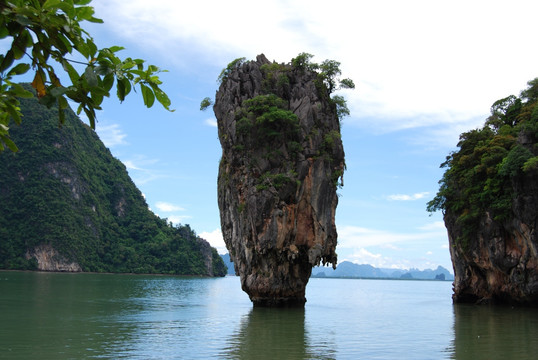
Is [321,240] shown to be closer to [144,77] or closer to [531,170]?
[531,170]

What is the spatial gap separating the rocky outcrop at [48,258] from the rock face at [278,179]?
76.0 m

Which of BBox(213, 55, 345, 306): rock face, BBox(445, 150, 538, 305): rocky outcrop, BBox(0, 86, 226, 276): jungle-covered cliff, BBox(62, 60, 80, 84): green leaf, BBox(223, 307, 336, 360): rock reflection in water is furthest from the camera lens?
BBox(0, 86, 226, 276): jungle-covered cliff

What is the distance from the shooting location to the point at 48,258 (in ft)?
302

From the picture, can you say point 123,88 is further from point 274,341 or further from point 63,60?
point 274,341

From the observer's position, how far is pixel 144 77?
8.25 feet

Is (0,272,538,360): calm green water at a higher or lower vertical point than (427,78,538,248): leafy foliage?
lower

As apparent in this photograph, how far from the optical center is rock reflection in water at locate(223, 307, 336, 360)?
44.9 feet

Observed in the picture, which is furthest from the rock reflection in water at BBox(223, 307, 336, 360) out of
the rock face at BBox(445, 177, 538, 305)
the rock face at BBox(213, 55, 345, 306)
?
the rock face at BBox(445, 177, 538, 305)

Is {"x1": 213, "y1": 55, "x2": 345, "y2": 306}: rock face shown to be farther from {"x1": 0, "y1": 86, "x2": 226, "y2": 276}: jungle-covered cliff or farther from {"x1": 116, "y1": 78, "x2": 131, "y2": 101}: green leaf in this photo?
{"x1": 0, "y1": 86, "x2": 226, "y2": 276}: jungle-covered cliff

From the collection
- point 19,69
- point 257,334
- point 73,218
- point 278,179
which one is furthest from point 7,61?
point 73,218

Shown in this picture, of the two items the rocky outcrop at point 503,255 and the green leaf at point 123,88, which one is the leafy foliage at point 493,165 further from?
the green leaf at point 123,88

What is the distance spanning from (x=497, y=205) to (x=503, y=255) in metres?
3.48

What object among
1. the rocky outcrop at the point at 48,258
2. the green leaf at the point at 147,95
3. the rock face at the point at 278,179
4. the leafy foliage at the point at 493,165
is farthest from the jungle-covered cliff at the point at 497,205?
the rocky outcrop at the point at 48,258

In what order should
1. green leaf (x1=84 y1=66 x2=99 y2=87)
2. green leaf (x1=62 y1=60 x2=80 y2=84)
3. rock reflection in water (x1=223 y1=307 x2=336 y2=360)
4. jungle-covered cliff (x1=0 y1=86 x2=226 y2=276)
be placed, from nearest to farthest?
green leaf (x1=84 y1=66 x2=99 y2=87), green leaf (x1=62 y1=60 x2=80 y2=84), rock reflection in water (x1=223 y1=307 x2=336 y2=360), jungle-covered cliff (x1=0 y1=86 x2=226 y2=276)
